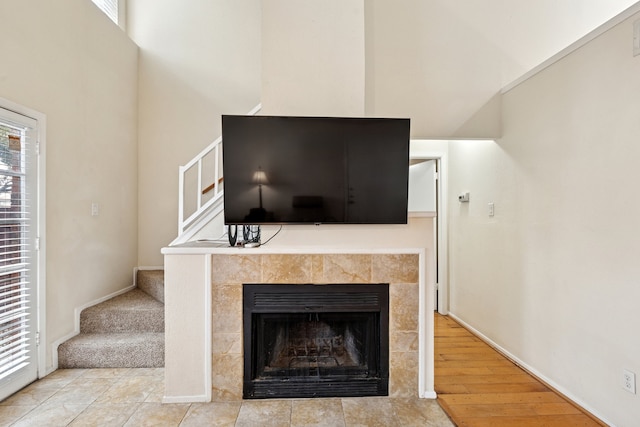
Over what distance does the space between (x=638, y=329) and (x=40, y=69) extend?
4151 mm

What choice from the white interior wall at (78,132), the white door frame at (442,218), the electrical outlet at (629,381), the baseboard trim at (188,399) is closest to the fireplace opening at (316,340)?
the baseboard trim at (188,399)

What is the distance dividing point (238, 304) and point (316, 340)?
1.99ft

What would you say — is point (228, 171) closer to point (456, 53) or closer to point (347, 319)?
point (347, 319)

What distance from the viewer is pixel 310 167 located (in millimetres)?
2234

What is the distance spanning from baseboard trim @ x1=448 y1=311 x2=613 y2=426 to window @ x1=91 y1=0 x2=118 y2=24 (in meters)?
4.98

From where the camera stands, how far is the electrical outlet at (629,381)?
→ 1.89 metres

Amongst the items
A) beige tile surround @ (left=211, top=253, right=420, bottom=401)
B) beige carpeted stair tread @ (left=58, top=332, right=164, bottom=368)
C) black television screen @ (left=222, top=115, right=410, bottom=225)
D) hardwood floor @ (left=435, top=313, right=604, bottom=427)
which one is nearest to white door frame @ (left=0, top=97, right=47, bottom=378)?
beige carpeted stair tread @ (left=58, top=332, right=164, bottom=368)

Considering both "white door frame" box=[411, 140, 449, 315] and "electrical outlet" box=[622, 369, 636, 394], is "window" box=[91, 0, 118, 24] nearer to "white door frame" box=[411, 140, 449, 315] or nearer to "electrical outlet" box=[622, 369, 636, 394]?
"white door frame" box=[411, 140, 449, 315]

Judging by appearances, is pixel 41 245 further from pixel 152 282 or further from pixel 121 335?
pixel 152 282

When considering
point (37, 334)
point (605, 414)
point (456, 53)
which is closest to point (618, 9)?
point (456, 53)

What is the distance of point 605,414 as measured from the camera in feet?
6.77

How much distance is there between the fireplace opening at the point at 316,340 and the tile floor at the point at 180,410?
3.8 inches

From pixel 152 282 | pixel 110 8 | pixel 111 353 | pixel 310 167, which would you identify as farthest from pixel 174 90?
pixel 111 353

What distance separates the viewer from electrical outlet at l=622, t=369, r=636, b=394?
1887 mm
